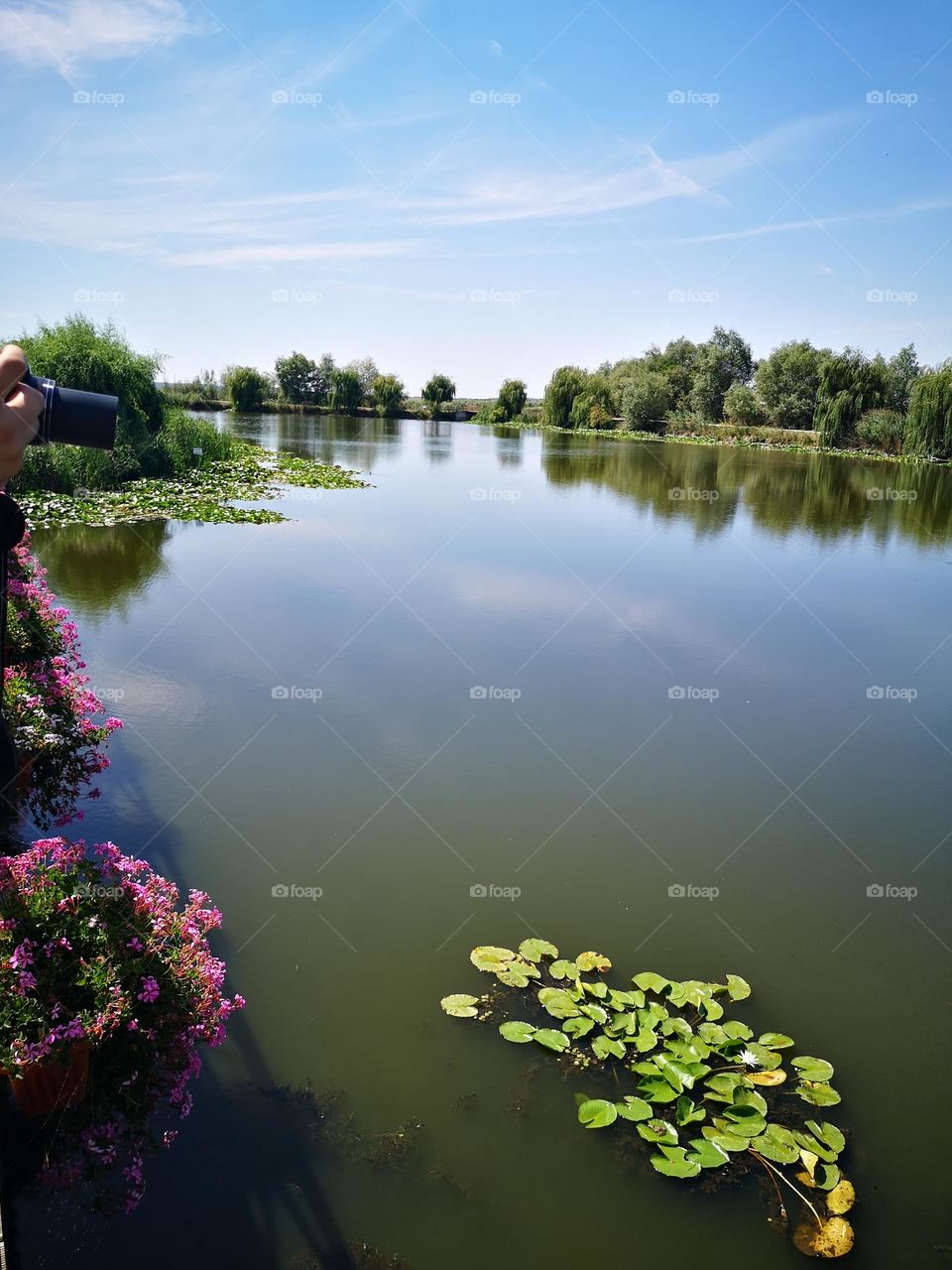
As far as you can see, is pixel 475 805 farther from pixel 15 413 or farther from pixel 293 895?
pixel 15 413

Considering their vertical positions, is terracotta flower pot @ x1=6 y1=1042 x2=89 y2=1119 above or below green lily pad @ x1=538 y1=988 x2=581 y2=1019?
above

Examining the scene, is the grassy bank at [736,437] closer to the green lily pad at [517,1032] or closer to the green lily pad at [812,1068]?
the green lily pad at [812,1068]

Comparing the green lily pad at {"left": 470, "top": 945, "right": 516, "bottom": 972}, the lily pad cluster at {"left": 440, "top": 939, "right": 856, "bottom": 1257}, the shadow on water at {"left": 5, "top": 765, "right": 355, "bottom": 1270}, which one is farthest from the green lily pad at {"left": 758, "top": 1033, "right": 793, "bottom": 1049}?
the shadow on water at {"left": 5, "top": 765, "right": 355, "bottom": 1270}

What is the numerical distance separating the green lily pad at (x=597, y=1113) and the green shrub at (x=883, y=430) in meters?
44.2

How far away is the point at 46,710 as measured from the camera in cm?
457

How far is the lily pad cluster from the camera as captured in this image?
9.36ft

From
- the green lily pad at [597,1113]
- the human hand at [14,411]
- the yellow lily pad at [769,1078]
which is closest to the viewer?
the human hand at [14,411]

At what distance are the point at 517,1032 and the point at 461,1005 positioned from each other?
0.86ft

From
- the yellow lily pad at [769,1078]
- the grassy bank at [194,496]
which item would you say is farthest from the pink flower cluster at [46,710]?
the grassy bank at [194,496]

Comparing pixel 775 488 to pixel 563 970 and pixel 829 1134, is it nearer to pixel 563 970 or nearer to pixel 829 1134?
pixel 563 970

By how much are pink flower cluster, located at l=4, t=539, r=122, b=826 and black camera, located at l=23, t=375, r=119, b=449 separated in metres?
3.05

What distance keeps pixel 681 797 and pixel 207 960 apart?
3378 mm

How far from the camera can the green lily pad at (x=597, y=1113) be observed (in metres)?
2.98

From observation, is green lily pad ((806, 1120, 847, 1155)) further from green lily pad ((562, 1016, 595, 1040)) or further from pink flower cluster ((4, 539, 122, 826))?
pink flower cluster ((4, 539, 122, 826))
